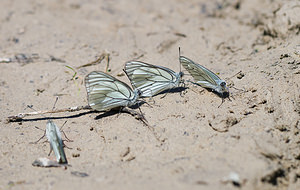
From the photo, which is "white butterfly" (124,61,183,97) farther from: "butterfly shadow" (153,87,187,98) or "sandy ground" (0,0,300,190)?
"sandy ground" (0,0,300,190)

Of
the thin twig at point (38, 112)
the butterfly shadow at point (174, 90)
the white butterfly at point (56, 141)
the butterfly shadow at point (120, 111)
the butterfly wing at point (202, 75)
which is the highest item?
the butterfly wing at point (202, 75)

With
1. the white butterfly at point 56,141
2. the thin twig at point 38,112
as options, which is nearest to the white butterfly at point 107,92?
the thin twig at point 38,112

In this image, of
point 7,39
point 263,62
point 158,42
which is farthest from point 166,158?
point 7,39

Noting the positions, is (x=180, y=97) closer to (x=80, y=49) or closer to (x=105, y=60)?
(x=105, y=60)

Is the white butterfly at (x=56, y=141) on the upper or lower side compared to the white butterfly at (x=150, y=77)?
lower

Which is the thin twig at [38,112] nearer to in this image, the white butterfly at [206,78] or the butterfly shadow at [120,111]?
the butterfly shadow at [120,111]

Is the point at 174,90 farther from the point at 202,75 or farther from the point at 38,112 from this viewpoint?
the point at 38,112
